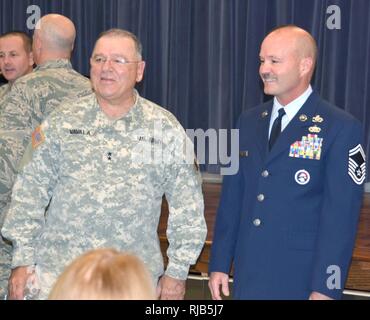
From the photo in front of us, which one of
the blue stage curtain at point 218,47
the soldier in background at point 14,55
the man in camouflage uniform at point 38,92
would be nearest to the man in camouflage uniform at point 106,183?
the man in camouflage uniform at point 38,92

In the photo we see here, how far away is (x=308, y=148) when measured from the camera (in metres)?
2.50

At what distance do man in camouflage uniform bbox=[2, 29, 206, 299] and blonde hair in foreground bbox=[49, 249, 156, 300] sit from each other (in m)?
1.20

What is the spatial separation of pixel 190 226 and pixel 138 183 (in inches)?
10.0

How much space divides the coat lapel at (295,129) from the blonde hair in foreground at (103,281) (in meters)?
1.28

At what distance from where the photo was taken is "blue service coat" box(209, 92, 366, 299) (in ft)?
7.94

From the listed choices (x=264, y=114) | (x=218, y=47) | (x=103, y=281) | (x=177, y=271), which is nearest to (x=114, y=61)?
(x=264, y=114)

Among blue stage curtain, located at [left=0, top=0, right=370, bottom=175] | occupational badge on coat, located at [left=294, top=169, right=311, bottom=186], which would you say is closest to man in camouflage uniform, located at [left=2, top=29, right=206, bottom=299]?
occupational badge on coat, located at [left=294, top=169, right=311, bottom=186]

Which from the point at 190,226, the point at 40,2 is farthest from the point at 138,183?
the point at 40,2

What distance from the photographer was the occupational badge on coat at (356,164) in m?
2.42

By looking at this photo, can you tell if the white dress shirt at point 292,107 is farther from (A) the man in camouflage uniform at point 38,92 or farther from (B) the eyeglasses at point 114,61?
(A) the man in camouflage uniform at point 38,92

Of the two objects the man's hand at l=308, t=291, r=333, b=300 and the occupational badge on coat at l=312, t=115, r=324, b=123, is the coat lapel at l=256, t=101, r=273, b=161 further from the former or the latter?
the man's hand at l=308, t=291, r=333, b=300

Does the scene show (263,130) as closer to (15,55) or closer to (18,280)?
(18,280)

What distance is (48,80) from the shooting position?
3316 mm

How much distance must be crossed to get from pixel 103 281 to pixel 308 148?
1.34 meters
